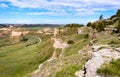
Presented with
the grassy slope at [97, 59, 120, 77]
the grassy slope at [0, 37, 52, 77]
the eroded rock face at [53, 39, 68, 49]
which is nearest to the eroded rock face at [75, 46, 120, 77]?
the grassy slope at [97, 59, 120, 77]

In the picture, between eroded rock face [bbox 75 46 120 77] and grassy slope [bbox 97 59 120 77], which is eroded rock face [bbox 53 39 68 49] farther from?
grassy slope [bbox 97 59 120 77]

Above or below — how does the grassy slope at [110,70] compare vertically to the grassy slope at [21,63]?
above

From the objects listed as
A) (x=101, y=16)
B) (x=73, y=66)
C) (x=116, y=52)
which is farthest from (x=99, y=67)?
(x=101, y=16)

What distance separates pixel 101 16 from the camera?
104 m

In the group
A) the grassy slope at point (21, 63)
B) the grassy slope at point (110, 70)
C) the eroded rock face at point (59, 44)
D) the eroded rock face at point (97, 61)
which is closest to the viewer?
the grassy slope at point (110, 70)

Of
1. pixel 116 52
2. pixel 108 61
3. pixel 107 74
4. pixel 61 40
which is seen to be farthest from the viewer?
pixel 61 40

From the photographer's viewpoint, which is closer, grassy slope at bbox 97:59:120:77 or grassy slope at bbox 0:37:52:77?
grassy slope at bbox 97:59:120:77

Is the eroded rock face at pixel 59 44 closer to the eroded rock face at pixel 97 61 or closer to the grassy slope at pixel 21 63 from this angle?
the grassy slope at pixel 21 63

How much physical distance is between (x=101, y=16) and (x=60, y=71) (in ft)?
280

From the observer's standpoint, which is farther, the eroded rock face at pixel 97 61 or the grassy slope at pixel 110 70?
the eroded rock face at pixel 97 61

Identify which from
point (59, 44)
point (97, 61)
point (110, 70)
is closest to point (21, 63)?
point (59, 44)

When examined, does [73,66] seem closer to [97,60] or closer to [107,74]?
[97,60]

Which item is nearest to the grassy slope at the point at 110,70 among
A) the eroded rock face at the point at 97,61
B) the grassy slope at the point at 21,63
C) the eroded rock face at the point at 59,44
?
the eroded rock face at the point at 97,61

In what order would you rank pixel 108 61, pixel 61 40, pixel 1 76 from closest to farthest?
pixel 108 61 < pixel 1 76 < pixel 61 40
